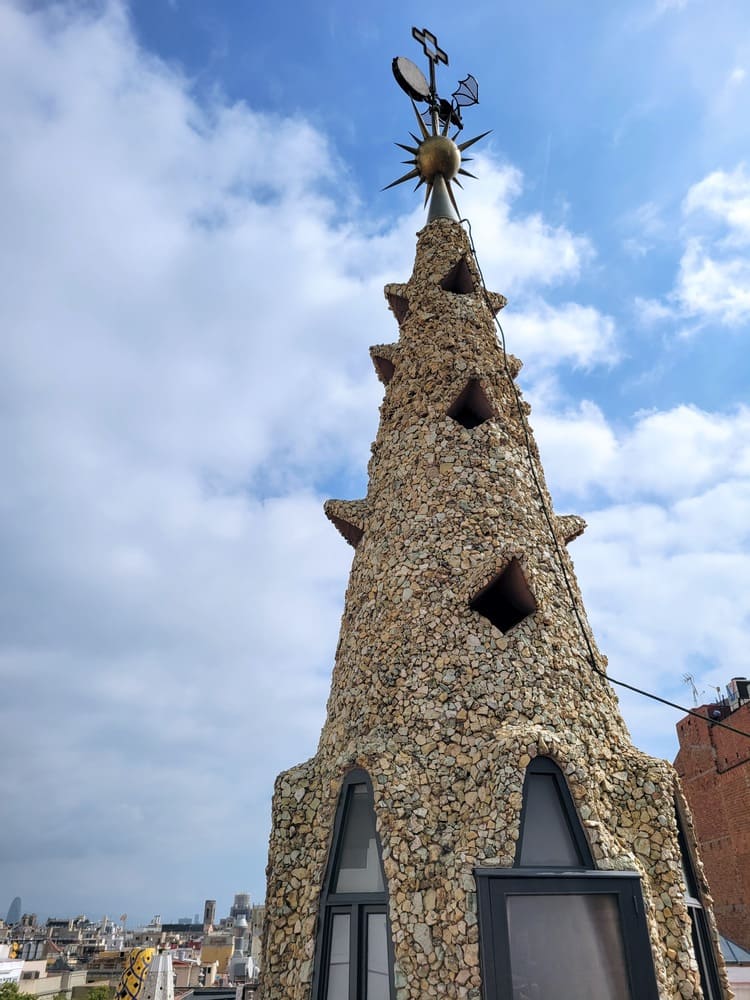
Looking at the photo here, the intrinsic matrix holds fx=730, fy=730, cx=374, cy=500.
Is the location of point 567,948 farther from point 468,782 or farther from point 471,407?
point 471,407

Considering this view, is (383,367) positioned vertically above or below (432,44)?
Answer: below

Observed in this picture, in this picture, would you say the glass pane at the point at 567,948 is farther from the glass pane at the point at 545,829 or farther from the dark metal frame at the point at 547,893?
the glass pane at the point at 545,829

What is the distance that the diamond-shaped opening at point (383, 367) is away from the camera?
11.4 m

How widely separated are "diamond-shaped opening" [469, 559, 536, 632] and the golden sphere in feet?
27.0

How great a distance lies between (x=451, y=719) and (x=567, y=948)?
6.68 feet

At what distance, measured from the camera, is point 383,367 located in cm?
1165

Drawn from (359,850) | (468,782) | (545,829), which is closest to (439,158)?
(468,782)

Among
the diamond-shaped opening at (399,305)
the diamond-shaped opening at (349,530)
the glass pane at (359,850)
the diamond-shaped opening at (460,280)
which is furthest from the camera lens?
the diamond-shaped opening at (399,305)

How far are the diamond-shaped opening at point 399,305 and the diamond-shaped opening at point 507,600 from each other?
17.4ft

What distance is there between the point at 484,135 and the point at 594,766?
11723 mm

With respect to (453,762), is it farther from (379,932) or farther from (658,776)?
(658,776)

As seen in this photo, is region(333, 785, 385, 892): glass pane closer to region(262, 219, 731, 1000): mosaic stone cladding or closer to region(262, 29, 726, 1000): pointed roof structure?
region(262, 29, 726, 1000): pointed roof structure

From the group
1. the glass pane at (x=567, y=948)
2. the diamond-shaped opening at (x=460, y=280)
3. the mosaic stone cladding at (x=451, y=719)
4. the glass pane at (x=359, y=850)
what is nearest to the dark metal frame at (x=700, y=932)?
the mosaic stone cladding at (x=451, y=719)

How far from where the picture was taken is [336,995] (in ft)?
20.4
